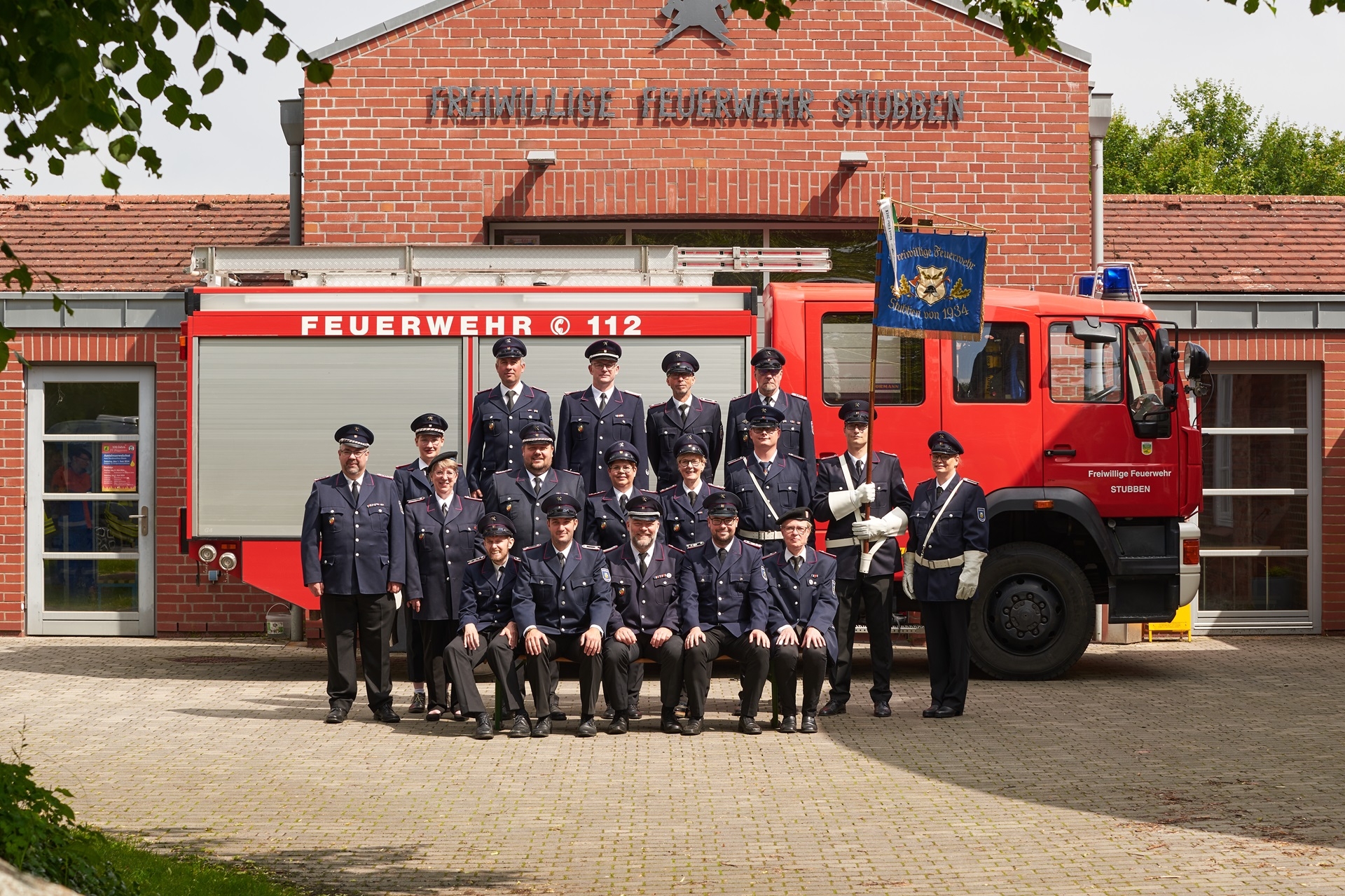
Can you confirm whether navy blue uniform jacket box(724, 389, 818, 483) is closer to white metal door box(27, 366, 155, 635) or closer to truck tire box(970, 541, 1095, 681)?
truck tire box(970, 541, 1095, 681)

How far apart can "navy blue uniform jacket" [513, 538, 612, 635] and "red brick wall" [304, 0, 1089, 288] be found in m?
Result: 5.71

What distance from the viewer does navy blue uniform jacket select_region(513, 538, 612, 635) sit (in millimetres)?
9117

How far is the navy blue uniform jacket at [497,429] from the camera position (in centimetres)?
1030

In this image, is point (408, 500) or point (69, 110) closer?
point (69, 110)

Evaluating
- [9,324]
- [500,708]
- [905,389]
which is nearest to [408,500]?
[500,708]

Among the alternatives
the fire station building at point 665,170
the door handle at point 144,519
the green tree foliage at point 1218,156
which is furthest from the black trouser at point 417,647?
the green tree foliage at point 1218,156

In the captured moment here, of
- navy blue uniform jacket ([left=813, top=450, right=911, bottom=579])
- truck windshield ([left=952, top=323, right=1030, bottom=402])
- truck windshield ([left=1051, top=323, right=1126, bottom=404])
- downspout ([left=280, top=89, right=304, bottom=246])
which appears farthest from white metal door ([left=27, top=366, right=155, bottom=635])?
truck windshield ([left=1051, top=323, right=1126, bottom=404])

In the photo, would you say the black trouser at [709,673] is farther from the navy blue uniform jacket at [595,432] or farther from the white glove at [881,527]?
the navy blue uniform jacket at [595,432]

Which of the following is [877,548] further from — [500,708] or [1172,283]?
[1172,283]

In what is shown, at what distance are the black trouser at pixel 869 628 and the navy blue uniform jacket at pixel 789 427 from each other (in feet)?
2.50

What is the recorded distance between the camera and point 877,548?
9898mm

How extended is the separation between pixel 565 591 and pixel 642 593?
461mm

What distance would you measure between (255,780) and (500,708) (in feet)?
6.12

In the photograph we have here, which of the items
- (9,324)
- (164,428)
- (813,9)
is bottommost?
→ (164,428)
